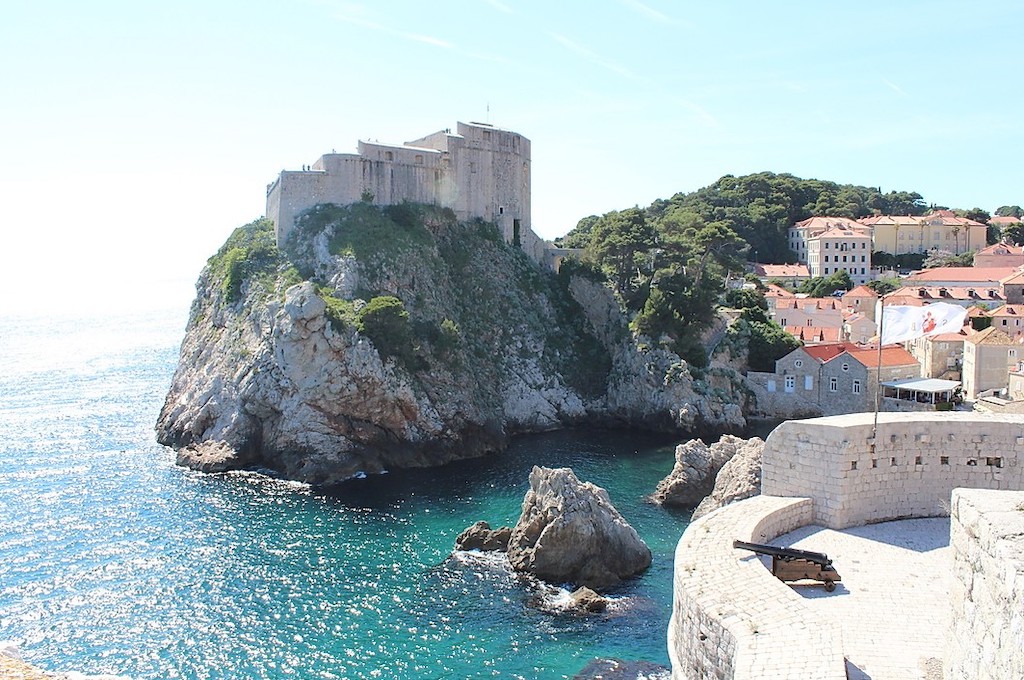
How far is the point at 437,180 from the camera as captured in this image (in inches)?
2280

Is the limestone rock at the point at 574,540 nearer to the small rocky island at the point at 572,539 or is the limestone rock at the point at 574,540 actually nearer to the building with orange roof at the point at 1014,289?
the small rocky island at the point at 572,539

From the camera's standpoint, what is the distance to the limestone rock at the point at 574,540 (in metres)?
26.6

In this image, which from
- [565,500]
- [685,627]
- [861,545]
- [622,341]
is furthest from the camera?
[622,341]

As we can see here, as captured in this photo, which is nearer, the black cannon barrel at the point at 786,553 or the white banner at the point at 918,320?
the black cannon barrel at the point at 786,553

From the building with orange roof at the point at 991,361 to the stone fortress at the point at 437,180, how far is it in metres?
29.5

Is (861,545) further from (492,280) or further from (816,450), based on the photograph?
(492,280)

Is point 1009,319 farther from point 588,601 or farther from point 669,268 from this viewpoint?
point 588,601

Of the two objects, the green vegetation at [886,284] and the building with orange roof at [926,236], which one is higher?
the building with orange roof at [926,236]

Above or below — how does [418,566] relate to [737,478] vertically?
below

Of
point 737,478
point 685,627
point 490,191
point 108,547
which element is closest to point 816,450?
point 685,627

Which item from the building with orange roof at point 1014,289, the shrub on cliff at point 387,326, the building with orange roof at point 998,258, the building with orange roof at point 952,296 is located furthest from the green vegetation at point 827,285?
the shrub on cliff at point 387,326

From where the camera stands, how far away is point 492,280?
2213 inches

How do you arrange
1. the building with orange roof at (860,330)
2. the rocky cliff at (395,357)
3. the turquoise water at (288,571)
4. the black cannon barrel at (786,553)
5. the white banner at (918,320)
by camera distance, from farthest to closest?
the building with orange roof at (860,330), the rocky cliff at (395,357), the white banner at (918,320), the turquoise water at (288,571), the black cannon barrel at (786,553)

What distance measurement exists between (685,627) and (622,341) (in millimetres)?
44086
